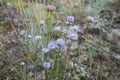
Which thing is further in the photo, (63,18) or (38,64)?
(63,18)

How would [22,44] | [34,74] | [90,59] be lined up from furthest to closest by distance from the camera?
[22,44]
[90,59]
[34,74]

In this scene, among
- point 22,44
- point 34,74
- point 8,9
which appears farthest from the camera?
point 8,9

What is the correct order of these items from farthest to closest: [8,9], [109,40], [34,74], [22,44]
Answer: [8,9] < [109,40] < [22,44] < [34,74]

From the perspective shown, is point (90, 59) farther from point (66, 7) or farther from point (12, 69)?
point (66, 7)

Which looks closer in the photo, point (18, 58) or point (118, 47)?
point (18, 58)

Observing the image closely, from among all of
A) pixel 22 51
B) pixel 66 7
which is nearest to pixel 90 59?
pixel 22 51

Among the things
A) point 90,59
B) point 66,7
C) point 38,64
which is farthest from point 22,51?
point 66,7

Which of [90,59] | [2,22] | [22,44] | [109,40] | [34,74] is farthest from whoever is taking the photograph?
[2,22]

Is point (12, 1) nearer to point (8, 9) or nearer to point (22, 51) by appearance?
point (8, 9)
